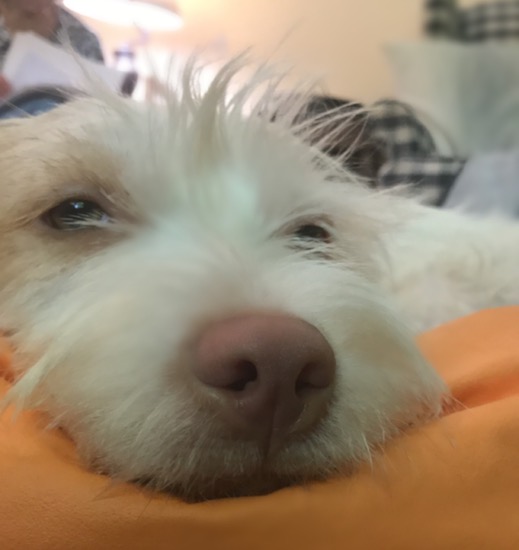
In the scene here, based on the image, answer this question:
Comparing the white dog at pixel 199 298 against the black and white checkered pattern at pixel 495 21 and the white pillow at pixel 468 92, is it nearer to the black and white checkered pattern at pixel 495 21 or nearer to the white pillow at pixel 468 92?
the white pillow at pixel 468 92

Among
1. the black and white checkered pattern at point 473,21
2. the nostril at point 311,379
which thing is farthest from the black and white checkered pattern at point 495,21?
the nostril at point 311,379

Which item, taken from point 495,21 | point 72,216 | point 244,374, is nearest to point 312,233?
point 72,216

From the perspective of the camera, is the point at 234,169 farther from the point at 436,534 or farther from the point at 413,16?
the point at 413,16

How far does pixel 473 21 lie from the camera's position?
157 inches

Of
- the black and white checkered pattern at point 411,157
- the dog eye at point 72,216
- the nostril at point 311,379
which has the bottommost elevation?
the black and white checkered pattern at point 411,157

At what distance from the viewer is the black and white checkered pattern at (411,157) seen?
2506 millimetres

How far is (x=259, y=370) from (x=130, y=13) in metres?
1.89

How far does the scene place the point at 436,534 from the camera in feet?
2.21

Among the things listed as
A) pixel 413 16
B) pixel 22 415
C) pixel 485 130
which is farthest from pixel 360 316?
pixel 413 16

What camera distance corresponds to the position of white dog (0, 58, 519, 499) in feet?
2.26

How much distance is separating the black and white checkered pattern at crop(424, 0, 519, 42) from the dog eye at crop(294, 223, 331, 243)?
3.10 m

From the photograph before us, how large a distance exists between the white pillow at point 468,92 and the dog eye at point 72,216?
2947 millimetres

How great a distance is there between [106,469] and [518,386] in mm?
495

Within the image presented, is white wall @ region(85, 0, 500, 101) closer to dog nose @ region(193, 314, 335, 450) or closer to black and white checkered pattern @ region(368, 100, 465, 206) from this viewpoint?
black and white checkered pattern @ region(368, 100, 465, 206)
